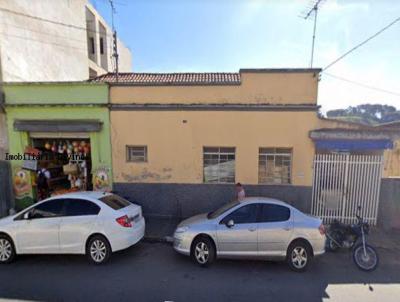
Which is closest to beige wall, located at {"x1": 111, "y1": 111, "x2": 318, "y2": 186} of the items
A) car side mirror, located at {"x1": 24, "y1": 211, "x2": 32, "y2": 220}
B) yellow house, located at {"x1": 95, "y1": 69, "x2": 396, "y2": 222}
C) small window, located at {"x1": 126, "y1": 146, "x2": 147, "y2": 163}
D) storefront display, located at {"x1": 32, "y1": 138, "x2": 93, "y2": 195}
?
yellow house, located at {"x1": 95, "y1": 69, "x2": 396, "y2": 222}

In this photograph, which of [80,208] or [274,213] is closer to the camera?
[274,213]

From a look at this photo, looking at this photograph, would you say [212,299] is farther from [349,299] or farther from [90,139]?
[90,139]

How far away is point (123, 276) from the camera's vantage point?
4.70 m

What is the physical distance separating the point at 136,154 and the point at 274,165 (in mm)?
5003

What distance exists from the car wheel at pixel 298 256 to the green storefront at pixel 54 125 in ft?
20.9

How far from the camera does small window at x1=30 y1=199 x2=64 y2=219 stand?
5.38 meters

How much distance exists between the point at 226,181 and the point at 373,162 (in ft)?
16.0

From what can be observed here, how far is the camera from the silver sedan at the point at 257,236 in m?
5.03

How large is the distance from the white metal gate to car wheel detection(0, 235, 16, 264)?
8714 millimetres

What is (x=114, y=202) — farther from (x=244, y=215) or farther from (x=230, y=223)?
(x=244, y=215)

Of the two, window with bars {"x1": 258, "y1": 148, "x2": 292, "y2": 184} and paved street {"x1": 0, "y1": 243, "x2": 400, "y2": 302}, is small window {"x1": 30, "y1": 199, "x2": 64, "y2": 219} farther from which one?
window with bars {"x1": 258, "y1": 148, "x2": 292, "y2": 184}

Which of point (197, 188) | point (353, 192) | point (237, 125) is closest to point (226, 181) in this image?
point (197, 188)

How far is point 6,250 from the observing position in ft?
17.3

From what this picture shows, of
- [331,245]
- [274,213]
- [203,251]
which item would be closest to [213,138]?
[274,213]
